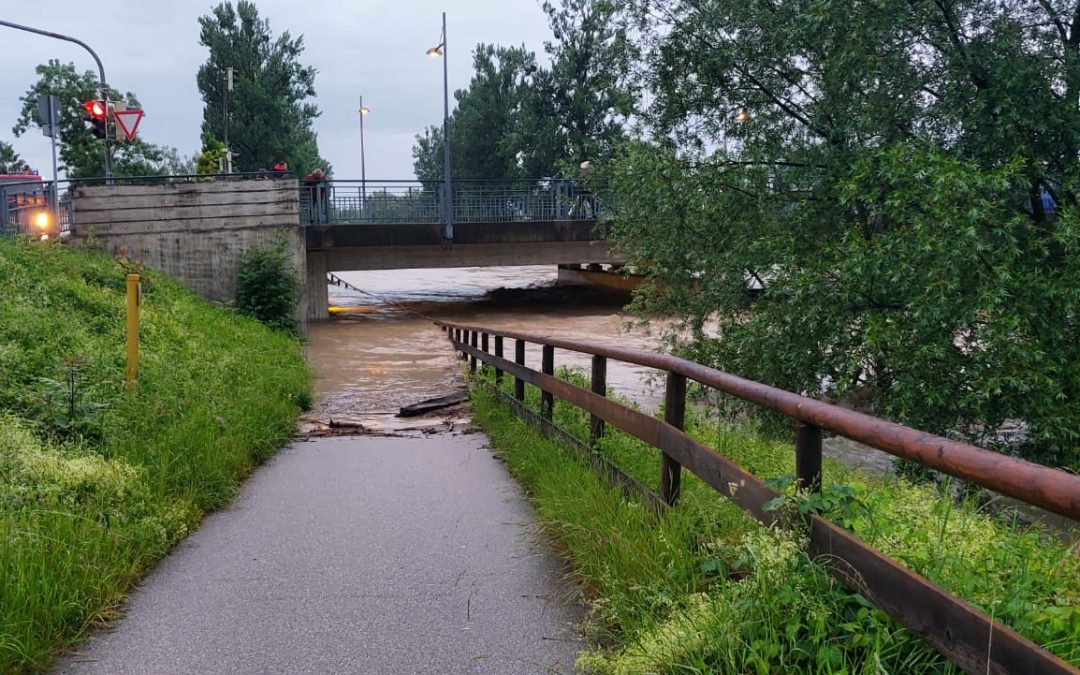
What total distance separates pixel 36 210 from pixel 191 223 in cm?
365

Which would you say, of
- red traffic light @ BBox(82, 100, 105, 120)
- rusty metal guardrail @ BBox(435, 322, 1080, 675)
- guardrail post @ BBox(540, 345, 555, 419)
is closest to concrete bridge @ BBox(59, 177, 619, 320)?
red traffic light @ BBox(82, 100, 105, 120)

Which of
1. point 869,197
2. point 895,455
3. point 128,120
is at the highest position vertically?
point 128,120

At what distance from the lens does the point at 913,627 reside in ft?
7.22

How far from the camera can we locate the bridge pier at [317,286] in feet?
100.0

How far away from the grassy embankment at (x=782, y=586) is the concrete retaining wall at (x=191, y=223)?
21033 millimetres

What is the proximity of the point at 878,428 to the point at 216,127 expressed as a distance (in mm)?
73472

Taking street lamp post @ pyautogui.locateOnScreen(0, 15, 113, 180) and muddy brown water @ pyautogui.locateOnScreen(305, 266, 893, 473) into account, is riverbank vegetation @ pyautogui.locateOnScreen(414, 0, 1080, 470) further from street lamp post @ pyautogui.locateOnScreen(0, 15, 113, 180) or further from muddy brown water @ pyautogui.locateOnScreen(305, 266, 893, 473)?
street lamp post @ pyautogui.locateOnScreen(0, 15, 113, 180)

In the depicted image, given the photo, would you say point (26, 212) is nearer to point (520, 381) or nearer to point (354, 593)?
point (520, 381)

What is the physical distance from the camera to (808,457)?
9.34ft

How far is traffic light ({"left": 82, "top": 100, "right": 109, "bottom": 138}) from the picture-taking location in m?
21.9

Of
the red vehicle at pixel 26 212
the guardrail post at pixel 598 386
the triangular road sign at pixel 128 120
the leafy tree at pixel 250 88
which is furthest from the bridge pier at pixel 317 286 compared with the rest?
the leafy tree at pixel 250 88

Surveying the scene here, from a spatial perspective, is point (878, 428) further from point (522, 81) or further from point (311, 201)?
point (522, 81)

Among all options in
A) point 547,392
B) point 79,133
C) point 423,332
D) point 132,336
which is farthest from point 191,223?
point 79,133

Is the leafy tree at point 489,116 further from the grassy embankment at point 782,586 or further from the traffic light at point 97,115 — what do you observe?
the grassy embankment at point 782,586
